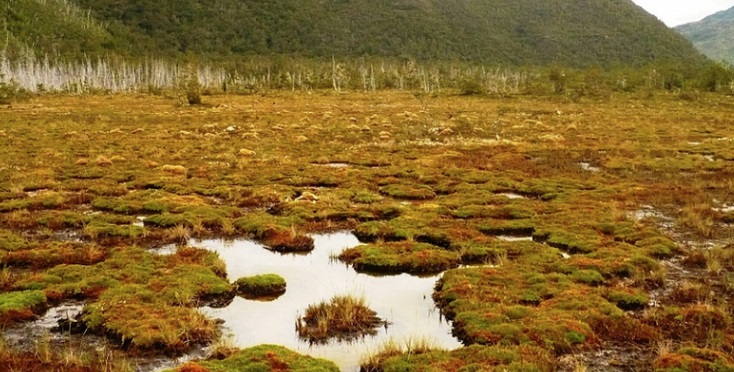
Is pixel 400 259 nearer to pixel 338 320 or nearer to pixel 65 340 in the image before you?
pixel 338 320

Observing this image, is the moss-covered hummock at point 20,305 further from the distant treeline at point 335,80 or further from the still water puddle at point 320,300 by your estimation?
the distant treeline at point 335,80

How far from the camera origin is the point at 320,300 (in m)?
14.9

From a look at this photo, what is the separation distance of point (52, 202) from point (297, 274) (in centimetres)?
1334

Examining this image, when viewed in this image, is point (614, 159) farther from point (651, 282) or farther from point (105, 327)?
point (105, 327)

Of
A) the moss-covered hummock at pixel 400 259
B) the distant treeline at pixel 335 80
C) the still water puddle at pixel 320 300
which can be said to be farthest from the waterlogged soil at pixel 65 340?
the distant treeline at pixel 335 80

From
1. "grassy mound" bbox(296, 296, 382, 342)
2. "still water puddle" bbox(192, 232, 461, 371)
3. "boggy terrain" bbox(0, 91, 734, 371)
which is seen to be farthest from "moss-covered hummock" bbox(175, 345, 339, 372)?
"grassy mound" bbox(296, 296, 382, 342)

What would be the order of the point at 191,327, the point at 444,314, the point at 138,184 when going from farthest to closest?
the point at 138,184 < the point at 444,314 < the point at 191,327

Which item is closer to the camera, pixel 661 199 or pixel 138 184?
pixel 661 199

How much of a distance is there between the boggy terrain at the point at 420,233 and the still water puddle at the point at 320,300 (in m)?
0.55

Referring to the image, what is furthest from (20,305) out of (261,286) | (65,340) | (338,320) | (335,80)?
(335,80)

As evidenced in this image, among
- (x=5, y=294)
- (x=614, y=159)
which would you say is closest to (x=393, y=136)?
(x=614, y=159)

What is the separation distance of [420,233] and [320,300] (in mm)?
6453

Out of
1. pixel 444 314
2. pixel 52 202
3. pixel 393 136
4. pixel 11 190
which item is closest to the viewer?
pixel 444 314

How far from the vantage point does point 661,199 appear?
26.5 meters
